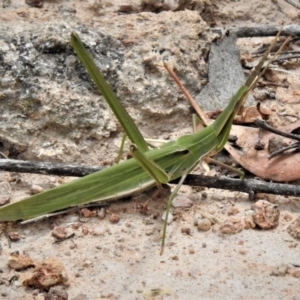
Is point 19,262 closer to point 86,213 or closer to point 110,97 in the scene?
point 86,213

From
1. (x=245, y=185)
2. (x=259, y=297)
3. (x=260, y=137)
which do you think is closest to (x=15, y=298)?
(x=259, y=297)

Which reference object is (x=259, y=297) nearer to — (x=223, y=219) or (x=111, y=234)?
(x=223, y=219)

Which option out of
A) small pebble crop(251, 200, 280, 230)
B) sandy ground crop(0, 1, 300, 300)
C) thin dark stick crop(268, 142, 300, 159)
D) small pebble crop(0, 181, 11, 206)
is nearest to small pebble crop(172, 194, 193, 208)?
sandy ground crop(0, 1, 300, 300)

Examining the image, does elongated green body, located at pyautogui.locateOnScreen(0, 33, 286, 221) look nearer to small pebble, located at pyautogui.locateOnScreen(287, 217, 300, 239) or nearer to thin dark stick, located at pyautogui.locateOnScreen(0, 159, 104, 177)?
thin dark stick, located at pyautogui.locateOnScreen(0, 159, 104, 177)

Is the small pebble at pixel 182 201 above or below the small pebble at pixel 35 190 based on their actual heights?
above

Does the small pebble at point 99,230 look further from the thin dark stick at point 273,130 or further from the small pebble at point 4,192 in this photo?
the thin dark stick at point 273,130

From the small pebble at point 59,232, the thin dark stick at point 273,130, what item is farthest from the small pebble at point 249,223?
the small pebble at point 59,232
